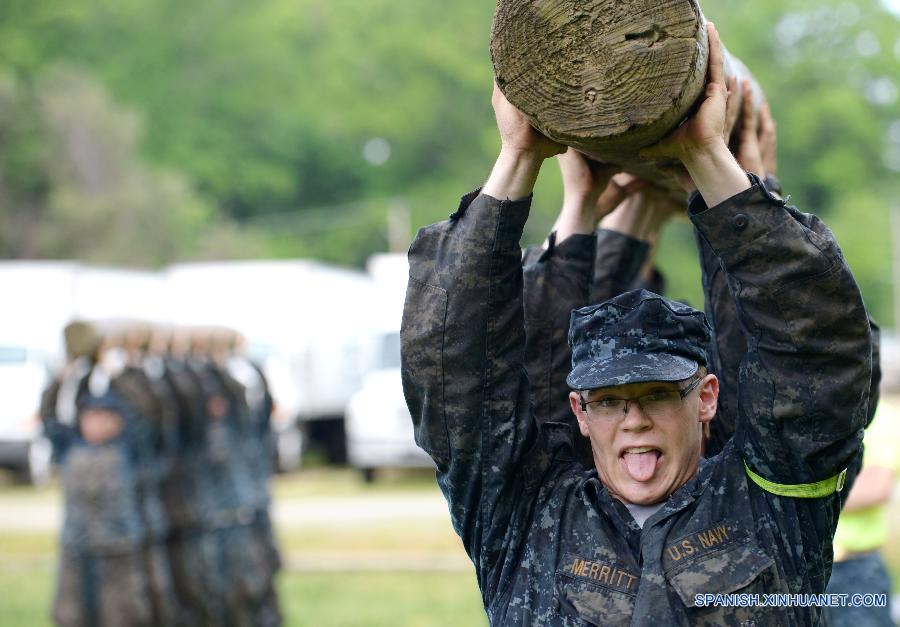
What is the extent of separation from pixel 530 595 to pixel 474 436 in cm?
40

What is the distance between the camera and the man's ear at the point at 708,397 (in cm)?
322

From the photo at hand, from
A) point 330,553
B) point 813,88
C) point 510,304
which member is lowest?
point 330,553

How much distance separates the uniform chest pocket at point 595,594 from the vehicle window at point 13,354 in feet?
59.6

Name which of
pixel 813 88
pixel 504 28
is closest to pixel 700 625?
pixel 504 28

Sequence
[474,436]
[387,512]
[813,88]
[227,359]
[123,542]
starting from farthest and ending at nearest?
[813,88], [387,512], [227,359], [123,542], [474,436]

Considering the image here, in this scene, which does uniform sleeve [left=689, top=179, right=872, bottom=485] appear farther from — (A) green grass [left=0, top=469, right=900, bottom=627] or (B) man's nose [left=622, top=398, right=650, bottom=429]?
(A) green grass [left=0, top=469, right=900, bottom=627]

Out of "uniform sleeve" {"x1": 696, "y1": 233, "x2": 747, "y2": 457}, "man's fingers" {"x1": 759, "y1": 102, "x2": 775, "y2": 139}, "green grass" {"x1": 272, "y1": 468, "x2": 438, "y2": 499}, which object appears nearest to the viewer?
"uniform sleeve" {"x1": 696, "y1": 233, "x2": 747, "y2": 457}

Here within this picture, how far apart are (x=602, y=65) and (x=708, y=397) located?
895 millimetres

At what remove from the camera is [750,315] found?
9.65 feet

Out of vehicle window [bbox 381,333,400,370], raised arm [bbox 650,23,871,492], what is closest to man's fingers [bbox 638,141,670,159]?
raised arm [bbox 650,23,871,492]

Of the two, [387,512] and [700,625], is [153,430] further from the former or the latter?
[700,625]

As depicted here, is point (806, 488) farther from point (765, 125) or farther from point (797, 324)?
point (765, 125)

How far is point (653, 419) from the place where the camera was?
311 centimetres

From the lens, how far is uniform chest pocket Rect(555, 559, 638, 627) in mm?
3002
